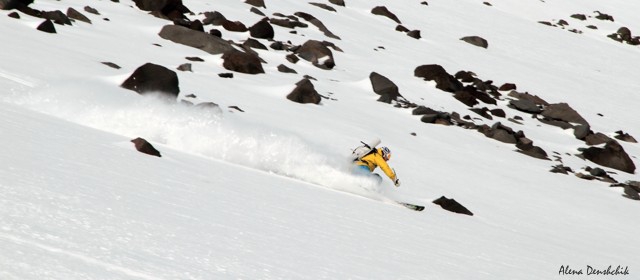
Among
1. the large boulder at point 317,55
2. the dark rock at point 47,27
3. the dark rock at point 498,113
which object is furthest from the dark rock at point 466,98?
the dark rock at point 47,27

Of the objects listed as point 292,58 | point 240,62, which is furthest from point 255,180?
point 292,58

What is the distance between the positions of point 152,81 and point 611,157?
45.5 feet

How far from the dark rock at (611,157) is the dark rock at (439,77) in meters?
5.00

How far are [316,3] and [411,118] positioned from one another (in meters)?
15.3

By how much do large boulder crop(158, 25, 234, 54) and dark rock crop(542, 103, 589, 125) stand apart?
11202 millimetres

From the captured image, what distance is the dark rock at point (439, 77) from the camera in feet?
79.4

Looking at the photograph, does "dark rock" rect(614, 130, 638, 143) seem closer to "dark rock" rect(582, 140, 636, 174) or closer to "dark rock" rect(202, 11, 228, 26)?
"dark rock" rect(582, 140, 636, 174)

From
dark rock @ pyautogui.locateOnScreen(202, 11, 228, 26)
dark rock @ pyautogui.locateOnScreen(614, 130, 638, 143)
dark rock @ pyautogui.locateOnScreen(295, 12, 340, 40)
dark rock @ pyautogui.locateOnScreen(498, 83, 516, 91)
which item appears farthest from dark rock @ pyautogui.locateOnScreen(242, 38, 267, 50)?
dark rock @ pyautogui.locateOnScreen(614, 130, 638, 143)

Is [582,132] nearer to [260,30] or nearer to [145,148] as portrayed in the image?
[260,30]

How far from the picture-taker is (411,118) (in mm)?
19219

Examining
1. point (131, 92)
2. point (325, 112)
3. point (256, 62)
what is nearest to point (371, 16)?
point (256, 62)

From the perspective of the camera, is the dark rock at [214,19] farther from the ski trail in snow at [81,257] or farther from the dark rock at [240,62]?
the ski trail in snow at [81,257]

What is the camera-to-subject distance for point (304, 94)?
17.5 metres

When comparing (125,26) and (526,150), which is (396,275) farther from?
(125,26)
